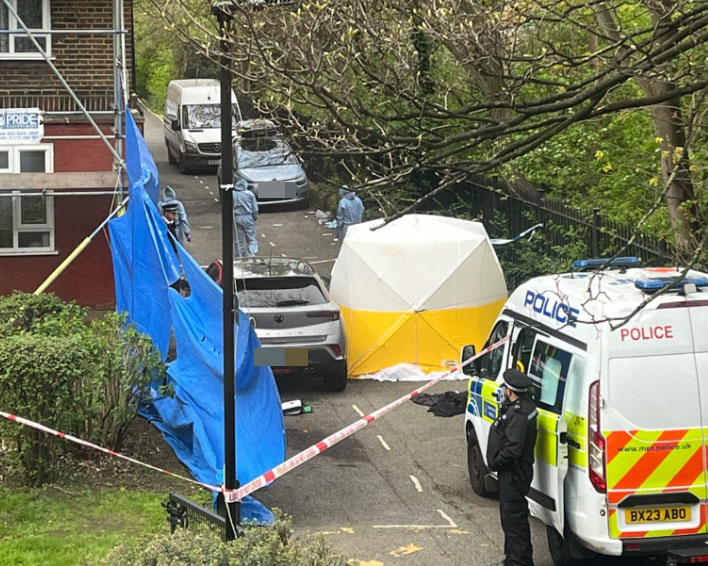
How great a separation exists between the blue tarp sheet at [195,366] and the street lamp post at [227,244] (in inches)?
39.1

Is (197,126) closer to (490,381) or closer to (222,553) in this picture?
(490,381)

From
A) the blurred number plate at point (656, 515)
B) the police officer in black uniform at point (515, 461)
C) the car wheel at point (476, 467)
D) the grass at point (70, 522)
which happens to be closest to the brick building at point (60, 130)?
the grass at point (70, 522)

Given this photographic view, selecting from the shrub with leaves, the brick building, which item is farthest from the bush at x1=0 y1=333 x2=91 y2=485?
the brick building

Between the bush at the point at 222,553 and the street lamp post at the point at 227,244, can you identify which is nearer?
the bush at the point at 222,553

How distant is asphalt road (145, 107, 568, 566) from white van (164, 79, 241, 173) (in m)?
18.6

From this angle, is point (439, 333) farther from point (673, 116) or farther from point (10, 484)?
point (10, 484)

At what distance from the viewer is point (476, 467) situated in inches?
426

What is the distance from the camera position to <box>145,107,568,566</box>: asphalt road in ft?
31.0

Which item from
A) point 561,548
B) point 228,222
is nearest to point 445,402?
point 561,548

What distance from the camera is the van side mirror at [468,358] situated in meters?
10.7

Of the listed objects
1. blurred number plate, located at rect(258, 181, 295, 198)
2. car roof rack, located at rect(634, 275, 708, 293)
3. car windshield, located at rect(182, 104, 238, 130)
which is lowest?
blurred number plate, located at rect(258, 181, 295, 198)

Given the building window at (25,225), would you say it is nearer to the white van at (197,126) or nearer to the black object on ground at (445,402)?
the black object on ground at (445,402)

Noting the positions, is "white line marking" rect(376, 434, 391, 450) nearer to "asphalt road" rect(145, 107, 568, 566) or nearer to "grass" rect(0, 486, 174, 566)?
"asphalt road" rect(145, 107, 568, 566)

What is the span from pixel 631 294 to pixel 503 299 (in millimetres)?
6861
